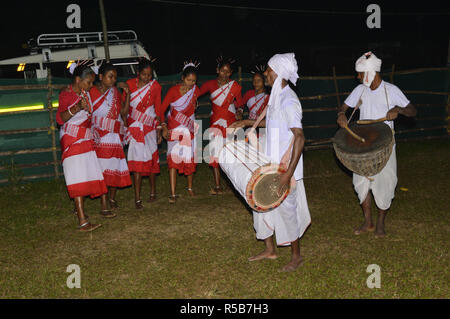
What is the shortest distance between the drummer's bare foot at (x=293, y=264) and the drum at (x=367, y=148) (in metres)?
1.19

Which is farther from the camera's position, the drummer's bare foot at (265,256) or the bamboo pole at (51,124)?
the bamboo pole at (51,124)

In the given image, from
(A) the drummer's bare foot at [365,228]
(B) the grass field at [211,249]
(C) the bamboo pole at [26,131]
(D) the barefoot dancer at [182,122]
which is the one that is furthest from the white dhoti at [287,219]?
(C) the bamboo pole at [26,131]

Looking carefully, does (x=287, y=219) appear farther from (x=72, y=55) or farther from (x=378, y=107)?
(x=72, y=55)

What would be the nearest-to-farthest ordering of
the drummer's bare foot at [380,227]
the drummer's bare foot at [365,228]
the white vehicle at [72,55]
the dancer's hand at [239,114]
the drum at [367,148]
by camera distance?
the drum at [367,148], the drummer's bare foot at [380,227], the drummer's bare foot at [365,228], the dancer's hand at [239,114], the white vehicle at [72,55]

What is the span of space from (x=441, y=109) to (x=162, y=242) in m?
10.2

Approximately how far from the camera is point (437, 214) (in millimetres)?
5719

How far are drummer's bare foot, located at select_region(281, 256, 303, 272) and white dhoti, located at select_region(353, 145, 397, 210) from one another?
131 centimetres

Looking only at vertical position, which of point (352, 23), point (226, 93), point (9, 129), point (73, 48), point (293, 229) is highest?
point (352, 23)

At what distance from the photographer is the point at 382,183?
15.9 feet

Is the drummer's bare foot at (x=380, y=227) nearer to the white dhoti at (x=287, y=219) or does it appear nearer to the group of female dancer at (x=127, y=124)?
the white dhoti at (x=287, y=219)

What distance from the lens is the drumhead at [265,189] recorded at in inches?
141

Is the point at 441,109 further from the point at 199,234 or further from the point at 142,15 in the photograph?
the point at 142,15

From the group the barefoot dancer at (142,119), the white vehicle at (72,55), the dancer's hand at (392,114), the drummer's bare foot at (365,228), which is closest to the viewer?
the dancer's hand at (392,114)
